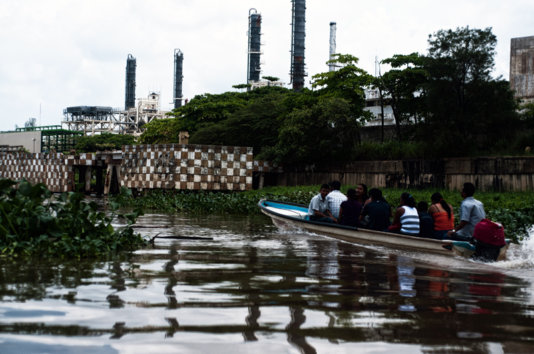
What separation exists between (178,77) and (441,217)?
331ft

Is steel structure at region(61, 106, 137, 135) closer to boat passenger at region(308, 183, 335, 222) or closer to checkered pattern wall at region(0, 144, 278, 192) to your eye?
checkered pattern wall at region(0, 144, 278, 192)

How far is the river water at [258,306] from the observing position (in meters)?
4.06

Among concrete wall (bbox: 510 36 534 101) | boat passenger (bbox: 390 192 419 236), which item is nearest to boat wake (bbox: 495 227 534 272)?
boat passenger (bbox: 390 192 419 236)

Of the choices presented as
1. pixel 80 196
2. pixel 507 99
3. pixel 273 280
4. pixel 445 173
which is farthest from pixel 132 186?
pixel 273 280

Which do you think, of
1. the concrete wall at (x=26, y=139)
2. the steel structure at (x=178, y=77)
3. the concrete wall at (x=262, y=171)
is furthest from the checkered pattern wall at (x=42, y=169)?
the steel structure at (x=178, y=77)

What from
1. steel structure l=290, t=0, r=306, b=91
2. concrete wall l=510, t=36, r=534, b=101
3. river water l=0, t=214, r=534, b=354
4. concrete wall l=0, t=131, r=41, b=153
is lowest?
river water l=0, t=214, r=534, b=354

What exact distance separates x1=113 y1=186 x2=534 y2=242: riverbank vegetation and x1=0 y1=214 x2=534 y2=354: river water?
7.60 metres

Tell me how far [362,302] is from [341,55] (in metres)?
31.4

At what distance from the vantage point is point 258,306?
208 inches

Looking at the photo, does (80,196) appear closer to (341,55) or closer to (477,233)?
(477,233)

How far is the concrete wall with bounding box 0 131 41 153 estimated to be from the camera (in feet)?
295

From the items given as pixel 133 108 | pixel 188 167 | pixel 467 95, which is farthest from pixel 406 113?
pixel 133 108

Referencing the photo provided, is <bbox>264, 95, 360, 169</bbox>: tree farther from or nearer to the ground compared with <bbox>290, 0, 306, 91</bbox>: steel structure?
nearer to the ground

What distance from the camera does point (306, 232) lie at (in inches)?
579
